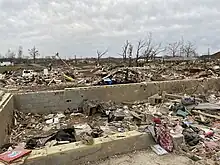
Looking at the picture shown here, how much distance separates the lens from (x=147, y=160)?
3701mm

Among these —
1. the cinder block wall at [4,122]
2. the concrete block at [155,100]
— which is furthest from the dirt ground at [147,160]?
the concrete block at [155,100]

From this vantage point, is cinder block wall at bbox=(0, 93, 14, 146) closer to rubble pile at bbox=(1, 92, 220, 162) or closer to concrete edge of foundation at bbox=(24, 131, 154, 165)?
rubble pile at bbox=(1, 92, 220, 162)

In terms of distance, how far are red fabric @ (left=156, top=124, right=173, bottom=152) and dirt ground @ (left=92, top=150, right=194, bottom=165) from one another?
16 centimetres

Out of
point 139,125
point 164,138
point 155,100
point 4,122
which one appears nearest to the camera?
point 164,138

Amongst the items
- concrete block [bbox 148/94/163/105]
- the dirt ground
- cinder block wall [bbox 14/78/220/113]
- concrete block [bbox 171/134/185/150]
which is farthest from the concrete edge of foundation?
concrete block [bbox 148/94/163/105]

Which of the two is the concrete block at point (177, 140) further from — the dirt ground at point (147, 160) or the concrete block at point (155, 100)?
the concrete block at point (155, 100)

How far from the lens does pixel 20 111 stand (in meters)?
7.21

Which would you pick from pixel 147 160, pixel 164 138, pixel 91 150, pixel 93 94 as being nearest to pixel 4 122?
pixel 91 150

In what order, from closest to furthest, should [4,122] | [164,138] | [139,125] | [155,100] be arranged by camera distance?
[164,138], [4,122], [139,125], [155,100]

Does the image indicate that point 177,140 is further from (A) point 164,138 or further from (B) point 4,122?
(B) point 4,122

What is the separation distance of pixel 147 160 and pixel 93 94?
14.8 ft

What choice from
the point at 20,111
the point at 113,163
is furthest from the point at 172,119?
the point at 20,111

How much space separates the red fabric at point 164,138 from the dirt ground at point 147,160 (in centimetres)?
16

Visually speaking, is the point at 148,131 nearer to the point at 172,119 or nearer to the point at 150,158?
the point at 150,158
